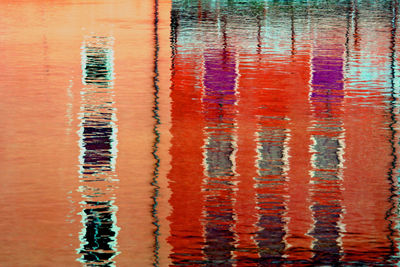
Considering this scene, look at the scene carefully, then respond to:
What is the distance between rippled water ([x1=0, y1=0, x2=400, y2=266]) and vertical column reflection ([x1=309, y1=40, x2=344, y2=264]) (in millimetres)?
26

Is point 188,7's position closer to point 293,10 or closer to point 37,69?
point 293,10

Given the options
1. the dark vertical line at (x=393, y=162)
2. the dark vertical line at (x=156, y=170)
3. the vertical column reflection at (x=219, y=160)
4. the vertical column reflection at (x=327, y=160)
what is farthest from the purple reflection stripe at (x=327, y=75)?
the dark vertical line at (x=156, y=170)

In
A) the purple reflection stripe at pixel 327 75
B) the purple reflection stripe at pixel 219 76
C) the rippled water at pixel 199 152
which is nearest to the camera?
the rippled water at pixel 199 152

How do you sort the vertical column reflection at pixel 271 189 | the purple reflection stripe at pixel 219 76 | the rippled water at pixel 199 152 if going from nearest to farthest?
the vertical column reflection at pixel 271 189 → the rippled water at pixel 199 152 → the purple reflection stripe at pixel 219 76

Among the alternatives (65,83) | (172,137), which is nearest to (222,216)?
(172,137)

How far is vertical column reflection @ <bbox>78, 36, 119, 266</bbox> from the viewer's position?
6.79m

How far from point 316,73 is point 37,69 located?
502 cm

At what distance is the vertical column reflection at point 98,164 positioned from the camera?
22.3 feet

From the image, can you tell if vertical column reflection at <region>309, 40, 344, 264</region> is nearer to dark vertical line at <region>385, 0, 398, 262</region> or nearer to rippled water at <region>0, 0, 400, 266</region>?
rippled water at <region>0, 0, 400, 266</region>

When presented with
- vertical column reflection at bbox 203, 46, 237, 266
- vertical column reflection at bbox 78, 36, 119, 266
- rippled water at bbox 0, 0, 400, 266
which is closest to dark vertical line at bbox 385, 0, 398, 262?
rippled water at bbox 0, 0, 400, 266

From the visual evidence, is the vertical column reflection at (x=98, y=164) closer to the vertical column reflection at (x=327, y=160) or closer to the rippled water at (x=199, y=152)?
the rippled water at (x=199, y=152)

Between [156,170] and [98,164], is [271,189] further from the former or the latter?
[98,164]

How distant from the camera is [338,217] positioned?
25.0 feet

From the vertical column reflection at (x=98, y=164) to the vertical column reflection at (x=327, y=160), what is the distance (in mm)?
1533
